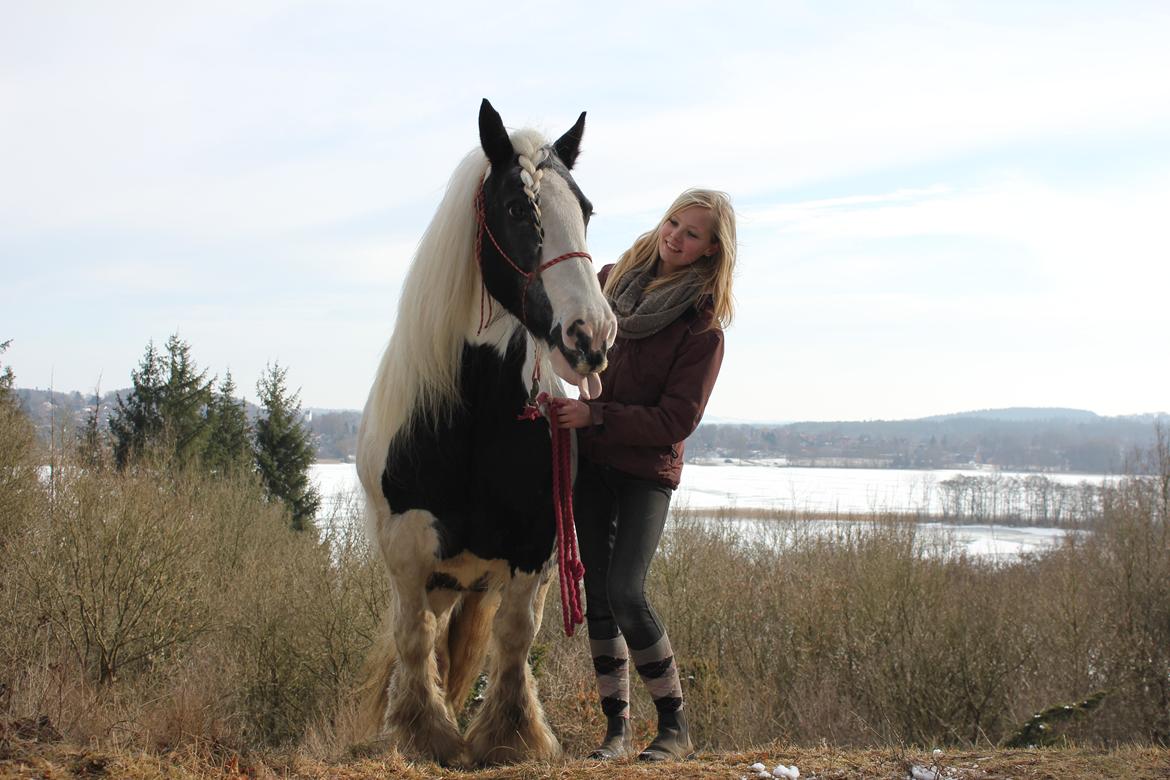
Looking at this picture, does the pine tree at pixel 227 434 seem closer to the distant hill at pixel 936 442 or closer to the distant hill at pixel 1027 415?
the distant hill at pixel 936 442

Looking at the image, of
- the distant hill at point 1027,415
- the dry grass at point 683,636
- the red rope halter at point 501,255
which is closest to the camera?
the red rope halter at point 501,255

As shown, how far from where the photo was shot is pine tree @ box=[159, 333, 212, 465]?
23.9m

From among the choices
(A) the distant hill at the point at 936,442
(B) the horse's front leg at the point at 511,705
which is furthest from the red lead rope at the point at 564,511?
(A) the distant hill at the point at 936,442

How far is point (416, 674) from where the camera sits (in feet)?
12.5

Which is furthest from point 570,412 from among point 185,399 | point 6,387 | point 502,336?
point 185,399

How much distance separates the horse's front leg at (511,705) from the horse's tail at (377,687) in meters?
0.51

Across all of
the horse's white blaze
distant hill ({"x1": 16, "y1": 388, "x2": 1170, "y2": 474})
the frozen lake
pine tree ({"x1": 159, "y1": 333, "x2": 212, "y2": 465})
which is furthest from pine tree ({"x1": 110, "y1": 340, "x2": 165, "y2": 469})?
the horse's white blaze

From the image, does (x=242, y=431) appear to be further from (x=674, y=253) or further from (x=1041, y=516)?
(x=1041, y=516)

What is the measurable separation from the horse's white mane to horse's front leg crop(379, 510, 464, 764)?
448 mm

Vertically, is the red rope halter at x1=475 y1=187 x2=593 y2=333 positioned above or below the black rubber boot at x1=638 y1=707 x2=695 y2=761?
above

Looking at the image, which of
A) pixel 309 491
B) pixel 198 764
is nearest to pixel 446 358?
pixel 198 764

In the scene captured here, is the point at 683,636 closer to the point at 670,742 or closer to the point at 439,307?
the point at 670,742

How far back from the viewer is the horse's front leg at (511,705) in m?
3.84

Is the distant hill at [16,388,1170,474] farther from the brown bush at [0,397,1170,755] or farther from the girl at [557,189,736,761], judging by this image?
the girl at [557,189,736,761]
